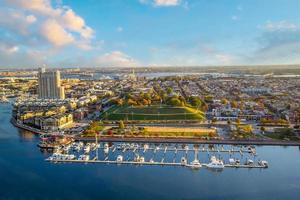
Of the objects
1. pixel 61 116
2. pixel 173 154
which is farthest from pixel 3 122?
pixel 173 154

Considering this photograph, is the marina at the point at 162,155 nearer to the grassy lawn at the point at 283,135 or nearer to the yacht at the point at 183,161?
the yacht at the point at 183,161

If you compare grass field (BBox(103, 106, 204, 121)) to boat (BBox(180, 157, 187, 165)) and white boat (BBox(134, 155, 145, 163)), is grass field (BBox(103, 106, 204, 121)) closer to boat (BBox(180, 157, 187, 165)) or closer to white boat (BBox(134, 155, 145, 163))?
white boat (BBox(134, 155, 145, 163))

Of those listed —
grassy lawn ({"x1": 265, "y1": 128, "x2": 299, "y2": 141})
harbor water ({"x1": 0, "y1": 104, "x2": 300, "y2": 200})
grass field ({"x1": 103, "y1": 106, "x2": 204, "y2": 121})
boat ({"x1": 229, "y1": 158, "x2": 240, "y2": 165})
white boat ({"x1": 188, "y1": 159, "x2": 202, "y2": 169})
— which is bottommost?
harbor water ({"x1": 0, "y1": 104, "x2": 300, "y2": 200})

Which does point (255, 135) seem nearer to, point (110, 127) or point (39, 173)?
point (110, 127)

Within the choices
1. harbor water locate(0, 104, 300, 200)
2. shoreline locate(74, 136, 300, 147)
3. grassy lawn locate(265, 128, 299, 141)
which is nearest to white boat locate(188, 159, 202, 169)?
harbor water locate(0, 104, 300, 200)

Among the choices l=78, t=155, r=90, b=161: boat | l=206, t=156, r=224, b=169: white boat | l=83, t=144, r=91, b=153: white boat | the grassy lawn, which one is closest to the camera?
l=206, t=156, r=224, b=169: white boat

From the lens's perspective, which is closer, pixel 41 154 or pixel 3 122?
pixel 41 154

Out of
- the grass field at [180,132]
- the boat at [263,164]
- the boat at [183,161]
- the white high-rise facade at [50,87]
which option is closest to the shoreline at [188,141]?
the grass field at [180,132]
